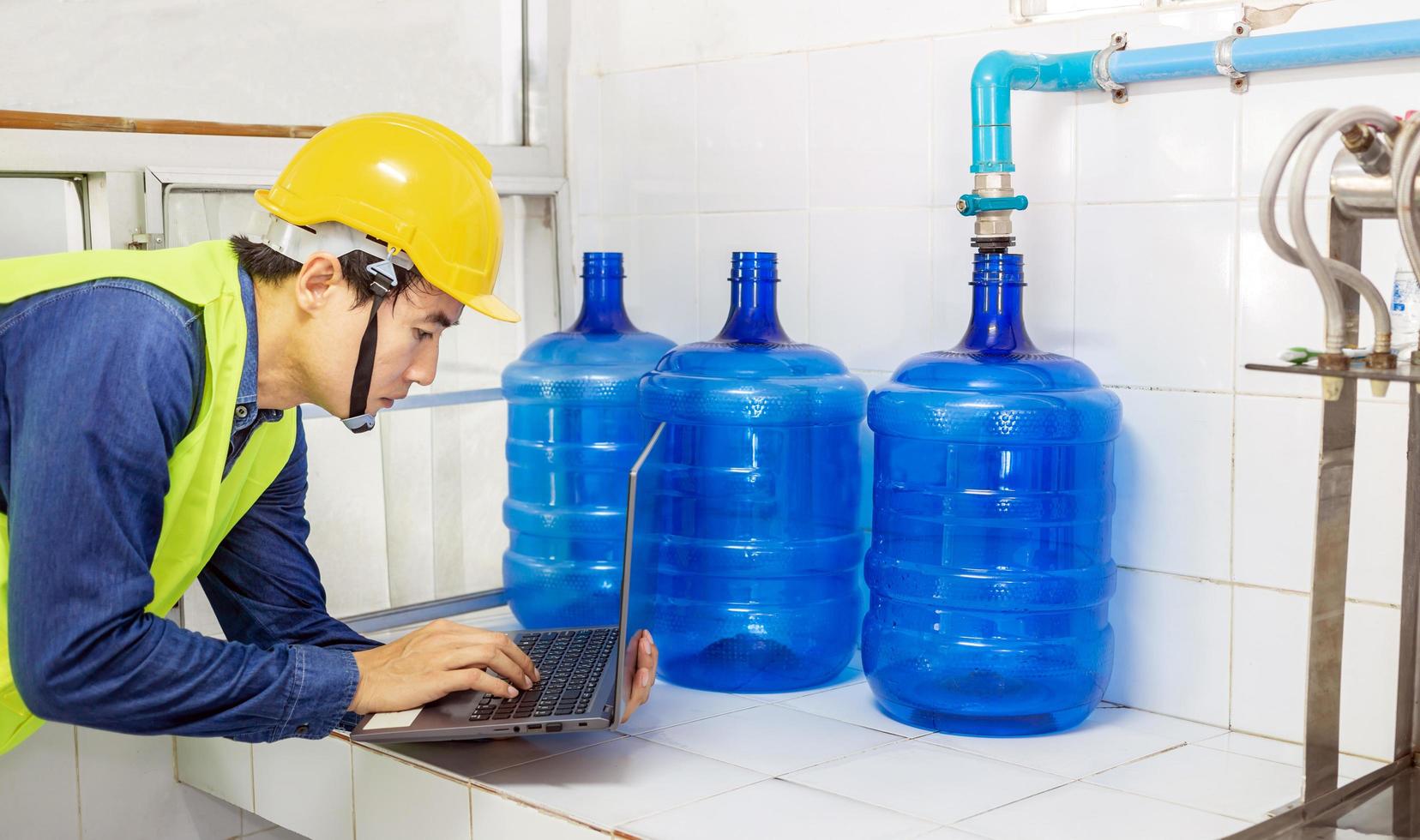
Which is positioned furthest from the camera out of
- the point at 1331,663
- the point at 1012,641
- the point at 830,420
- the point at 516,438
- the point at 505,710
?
the point at 516,438

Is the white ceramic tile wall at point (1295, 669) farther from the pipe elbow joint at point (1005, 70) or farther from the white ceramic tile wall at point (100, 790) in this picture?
the white ceramic tile wall at point (100, 790)

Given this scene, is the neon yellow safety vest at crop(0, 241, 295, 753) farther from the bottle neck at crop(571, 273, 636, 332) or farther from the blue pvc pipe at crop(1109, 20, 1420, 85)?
the blue pvc pipe at crop(1109, 20, 1420, 85)

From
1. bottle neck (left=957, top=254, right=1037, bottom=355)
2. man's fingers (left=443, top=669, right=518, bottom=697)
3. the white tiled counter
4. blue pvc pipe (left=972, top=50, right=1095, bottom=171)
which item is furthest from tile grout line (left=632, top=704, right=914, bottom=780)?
Answer: blue pvc pipe (left=972, top=50, right=1095, bottom=171)

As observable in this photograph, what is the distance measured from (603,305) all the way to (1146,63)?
2.74 feet

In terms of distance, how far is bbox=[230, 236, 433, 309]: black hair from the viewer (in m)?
1.33

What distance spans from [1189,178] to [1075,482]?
0.38 metres

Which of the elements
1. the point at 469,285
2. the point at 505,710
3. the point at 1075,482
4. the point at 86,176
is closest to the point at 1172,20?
the point at 1075,482

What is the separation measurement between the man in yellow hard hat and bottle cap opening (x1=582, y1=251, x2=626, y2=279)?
57 cm

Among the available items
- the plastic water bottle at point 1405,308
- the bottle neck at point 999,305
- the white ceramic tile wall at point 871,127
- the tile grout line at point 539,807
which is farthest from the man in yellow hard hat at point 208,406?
the plastic water bottle at point 1405,308

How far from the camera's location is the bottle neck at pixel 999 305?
1579 mm

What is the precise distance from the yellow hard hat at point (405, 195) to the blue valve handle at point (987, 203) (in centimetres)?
57

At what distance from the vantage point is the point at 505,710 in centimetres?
142

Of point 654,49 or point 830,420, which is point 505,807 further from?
point 654,49

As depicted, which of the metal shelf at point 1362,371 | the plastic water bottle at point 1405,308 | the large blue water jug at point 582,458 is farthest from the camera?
the large blue water jug at point 582,458
